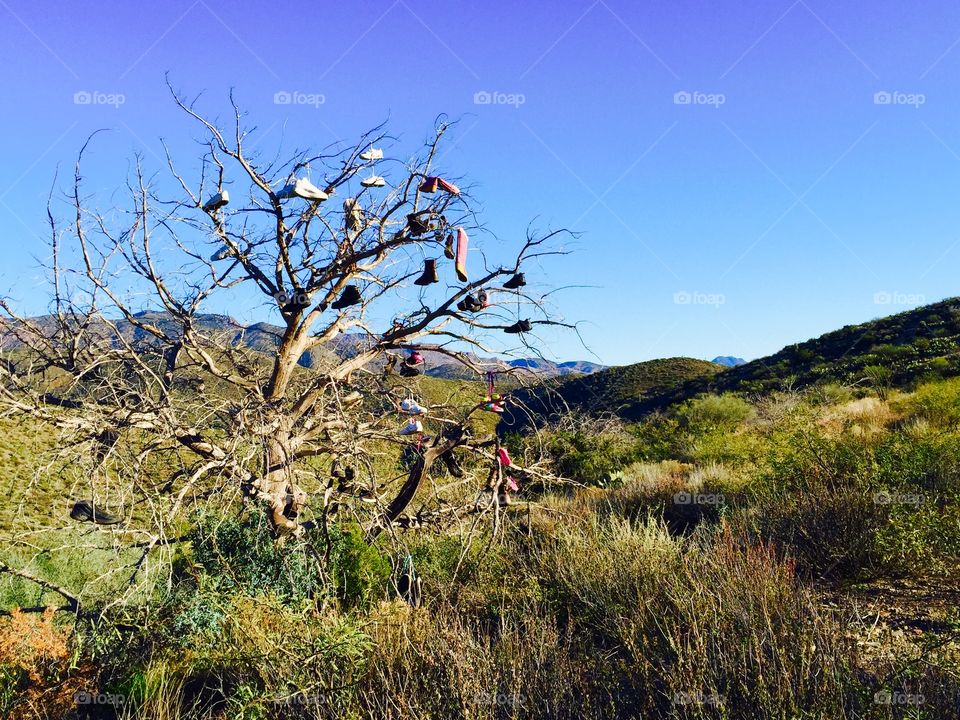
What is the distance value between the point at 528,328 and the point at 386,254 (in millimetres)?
1560

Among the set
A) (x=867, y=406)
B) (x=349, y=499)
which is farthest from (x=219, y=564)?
(x=867, y=406)

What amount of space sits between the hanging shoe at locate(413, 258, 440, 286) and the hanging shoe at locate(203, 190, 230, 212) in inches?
64.1

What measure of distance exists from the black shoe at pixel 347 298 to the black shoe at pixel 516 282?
1.21 m

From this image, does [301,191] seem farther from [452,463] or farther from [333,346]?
[452,463]

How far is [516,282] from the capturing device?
16.5 ft

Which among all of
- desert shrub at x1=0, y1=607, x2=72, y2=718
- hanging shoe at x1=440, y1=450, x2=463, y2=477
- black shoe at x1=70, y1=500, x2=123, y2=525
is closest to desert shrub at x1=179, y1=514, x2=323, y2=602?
black shoe at x1=70, y1=500, x2=123, y2=525

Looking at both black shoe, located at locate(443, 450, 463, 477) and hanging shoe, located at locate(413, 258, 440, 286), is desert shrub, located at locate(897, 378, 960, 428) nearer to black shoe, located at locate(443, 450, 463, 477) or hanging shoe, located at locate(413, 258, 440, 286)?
black shoe, located at locate(443, 450, 463, 477)

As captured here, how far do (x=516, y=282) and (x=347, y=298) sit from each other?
1.41m

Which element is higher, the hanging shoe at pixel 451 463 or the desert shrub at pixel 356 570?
the hanging shoe at pixel 451 463

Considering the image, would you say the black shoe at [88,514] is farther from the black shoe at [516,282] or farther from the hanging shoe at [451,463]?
the black shoe at [516,282]

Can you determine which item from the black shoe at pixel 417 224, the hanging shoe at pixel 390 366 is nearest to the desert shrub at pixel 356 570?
the hanging shoe at pixel 390 366

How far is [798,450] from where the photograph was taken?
8188mm

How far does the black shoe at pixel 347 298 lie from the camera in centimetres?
504

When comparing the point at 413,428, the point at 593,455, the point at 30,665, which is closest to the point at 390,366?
the point at 413,428
